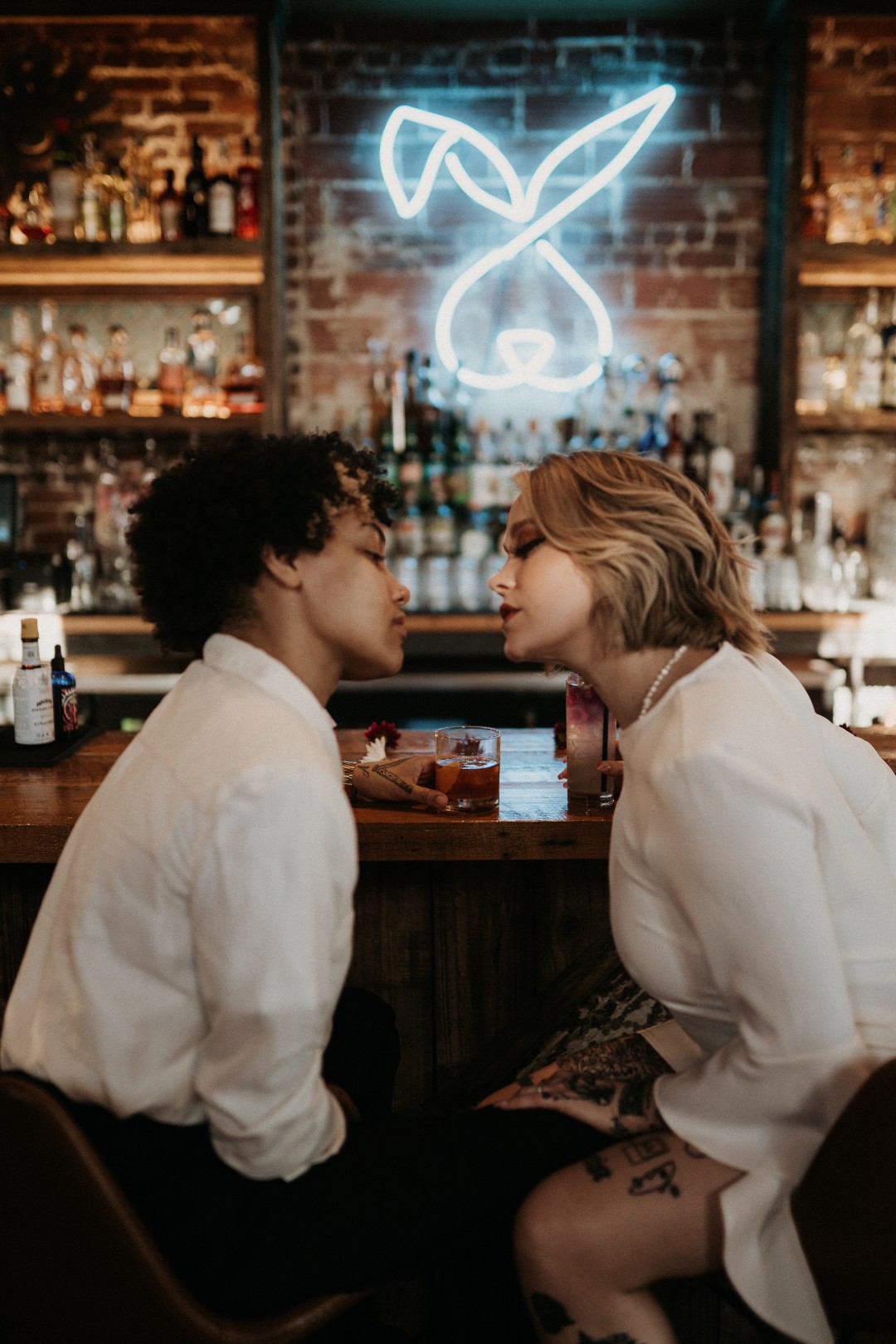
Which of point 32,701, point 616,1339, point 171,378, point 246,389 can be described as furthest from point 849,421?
point 616,1339

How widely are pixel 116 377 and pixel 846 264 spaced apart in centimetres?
240

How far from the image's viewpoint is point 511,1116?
3.94 feet

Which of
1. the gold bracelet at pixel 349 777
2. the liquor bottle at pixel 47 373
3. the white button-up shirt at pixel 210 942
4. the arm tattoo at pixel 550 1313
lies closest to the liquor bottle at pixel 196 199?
the liquor bottle at pixel 47 373

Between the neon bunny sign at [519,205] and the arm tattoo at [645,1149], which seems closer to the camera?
the arm tattoo at [645,1149]

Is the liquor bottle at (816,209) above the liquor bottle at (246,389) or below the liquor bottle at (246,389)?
above

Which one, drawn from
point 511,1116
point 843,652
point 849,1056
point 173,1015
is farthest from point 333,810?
point 843,652

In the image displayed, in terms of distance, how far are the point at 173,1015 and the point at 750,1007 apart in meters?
0.56

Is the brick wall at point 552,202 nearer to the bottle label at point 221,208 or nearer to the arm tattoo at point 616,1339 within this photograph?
the bottle label at point 221,208

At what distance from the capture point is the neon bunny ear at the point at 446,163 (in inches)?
142

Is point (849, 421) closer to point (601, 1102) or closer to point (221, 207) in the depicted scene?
point (221, 207)

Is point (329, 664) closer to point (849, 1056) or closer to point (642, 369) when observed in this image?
point (849, 1056)

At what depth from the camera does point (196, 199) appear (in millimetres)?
3570

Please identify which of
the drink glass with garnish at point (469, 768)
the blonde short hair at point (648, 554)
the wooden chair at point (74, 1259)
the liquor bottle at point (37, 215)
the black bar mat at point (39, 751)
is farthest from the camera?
the liquor bottle at point (37, 215)

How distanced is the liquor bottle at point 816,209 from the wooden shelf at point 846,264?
0.43ft
